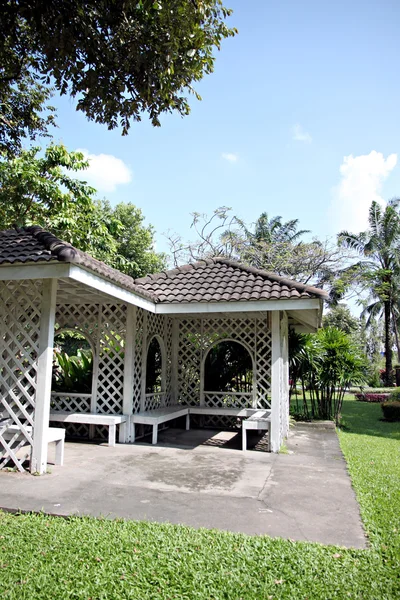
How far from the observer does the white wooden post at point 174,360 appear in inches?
410

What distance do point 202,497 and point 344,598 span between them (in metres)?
2.31

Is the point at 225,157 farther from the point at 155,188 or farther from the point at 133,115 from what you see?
the point at 133,115

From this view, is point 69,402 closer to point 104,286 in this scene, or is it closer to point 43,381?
point 43,381

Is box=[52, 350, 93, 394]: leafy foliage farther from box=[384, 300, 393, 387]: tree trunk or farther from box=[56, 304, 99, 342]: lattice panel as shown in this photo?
box=[384, 300, 393, 387]: tree trunk

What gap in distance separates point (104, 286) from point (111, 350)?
2537 millimetres

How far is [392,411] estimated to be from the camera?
15703 millimetres

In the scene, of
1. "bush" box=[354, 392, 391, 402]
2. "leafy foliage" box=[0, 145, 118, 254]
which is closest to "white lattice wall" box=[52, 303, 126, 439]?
"leafy foliage" box=[0, 145, 118, 254]

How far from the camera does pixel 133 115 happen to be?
6.38 metres

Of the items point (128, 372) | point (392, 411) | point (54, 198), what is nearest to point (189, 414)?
point (128, 372)

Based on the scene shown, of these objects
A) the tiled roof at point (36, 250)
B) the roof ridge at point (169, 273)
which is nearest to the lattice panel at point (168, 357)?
the roof ridge at point (169, 273)

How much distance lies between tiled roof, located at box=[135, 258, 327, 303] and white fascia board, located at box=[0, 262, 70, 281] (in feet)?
9.91

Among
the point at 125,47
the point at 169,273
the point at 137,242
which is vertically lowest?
the point at 169,273

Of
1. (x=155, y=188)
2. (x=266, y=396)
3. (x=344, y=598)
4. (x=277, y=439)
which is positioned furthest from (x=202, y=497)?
(x=155, y=188)

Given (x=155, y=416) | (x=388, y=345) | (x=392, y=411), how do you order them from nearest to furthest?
(x=155, y=416) < (x=392, y=411) < (x=388, y=345)
